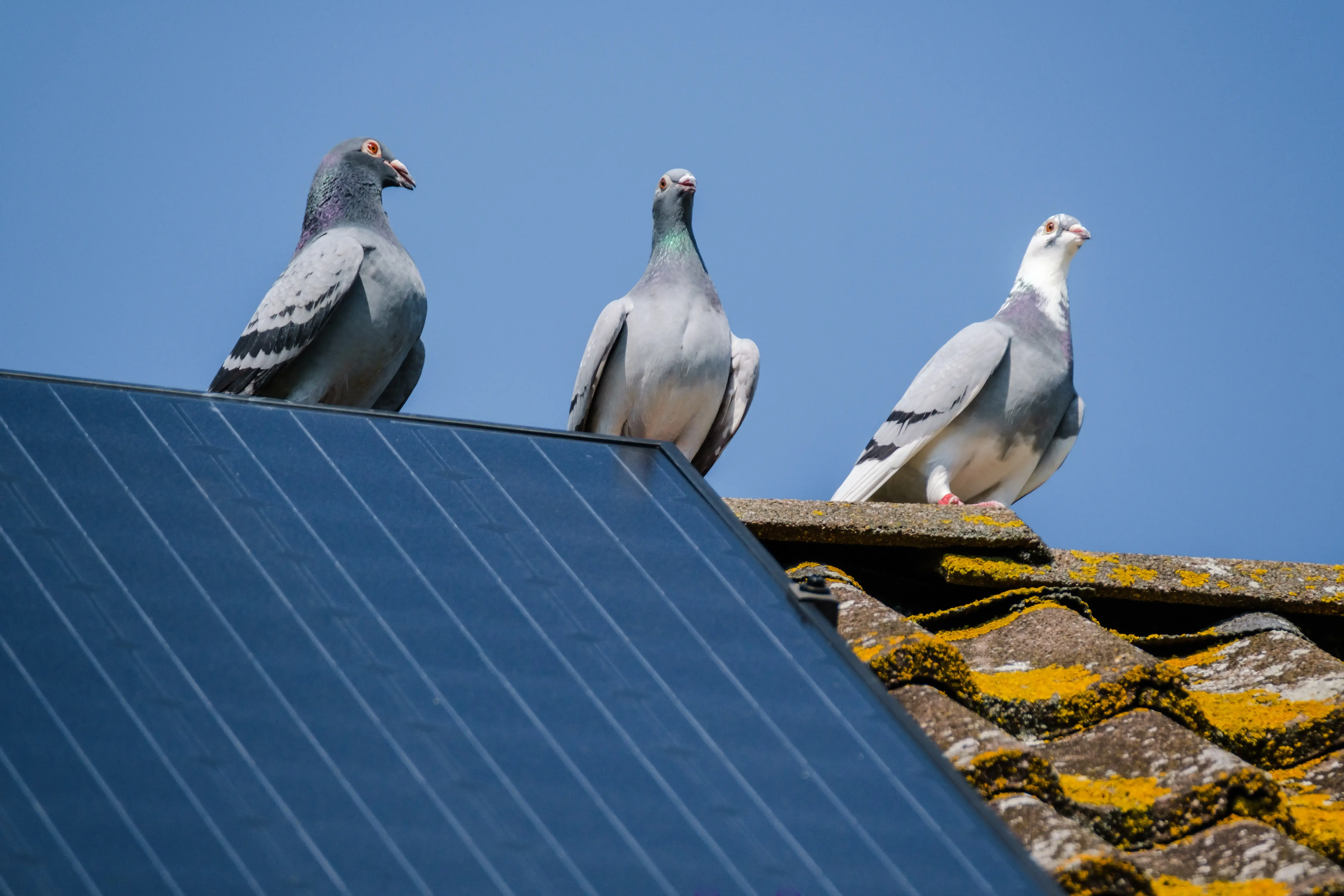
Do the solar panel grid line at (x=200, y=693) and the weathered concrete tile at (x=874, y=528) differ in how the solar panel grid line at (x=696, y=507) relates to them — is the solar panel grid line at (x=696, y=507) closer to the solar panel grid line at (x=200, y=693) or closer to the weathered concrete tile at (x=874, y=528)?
the weathered concrete tile at (x=874, y=528)

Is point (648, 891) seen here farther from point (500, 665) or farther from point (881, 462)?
point (881, 462)

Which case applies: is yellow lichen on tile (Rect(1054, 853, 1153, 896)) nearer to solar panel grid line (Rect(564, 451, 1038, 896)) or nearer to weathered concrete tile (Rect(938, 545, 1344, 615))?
solar panel grid line (Rect(564, 451, 1038, 896))

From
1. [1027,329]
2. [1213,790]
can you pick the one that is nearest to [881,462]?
[1027,329]

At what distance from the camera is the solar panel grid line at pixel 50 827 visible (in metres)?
1.72

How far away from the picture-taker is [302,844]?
1812 millimetres

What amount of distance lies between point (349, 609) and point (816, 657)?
2.38ft

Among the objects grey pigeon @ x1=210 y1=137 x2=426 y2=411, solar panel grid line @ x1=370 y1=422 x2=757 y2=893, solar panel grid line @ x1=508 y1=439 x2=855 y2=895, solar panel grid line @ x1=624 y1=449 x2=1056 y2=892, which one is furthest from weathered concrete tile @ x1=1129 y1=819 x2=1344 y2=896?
grey pigeon @ x1=210 y1=137 x2=426 y2=411

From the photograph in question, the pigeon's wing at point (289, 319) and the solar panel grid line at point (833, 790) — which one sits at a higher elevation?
the pigeon's wing at point (289, 319)

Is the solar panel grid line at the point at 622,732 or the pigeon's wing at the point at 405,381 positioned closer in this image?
the solar panel grid line at the point at 622,732

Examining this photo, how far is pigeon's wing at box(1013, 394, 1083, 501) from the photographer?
19.1ft

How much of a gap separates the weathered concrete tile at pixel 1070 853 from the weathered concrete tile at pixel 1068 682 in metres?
0.47

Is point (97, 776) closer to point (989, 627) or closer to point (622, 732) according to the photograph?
point (622, 732)

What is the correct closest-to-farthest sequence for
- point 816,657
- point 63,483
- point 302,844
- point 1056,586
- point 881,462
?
point 302,844 → point 816,657 → point 63,483 → point 1056,586 → point 881,462

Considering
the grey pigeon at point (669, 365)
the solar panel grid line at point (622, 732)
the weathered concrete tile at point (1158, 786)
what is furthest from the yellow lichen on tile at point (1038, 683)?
the grey pigeon at point (669, 365)
